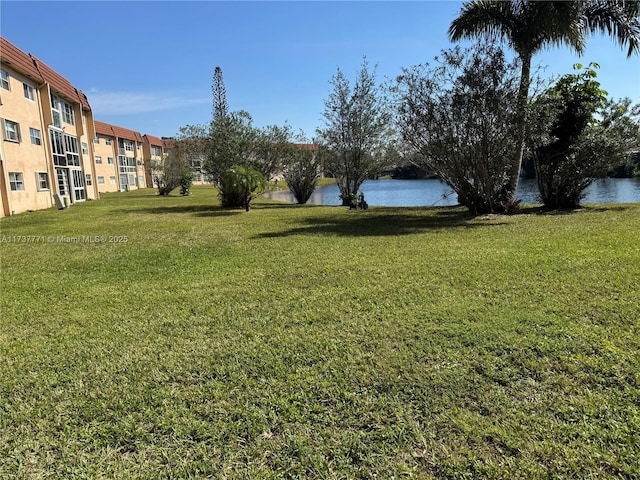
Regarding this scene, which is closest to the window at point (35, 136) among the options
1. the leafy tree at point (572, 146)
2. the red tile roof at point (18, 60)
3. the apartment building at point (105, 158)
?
the red tile roof at point (18, 60)

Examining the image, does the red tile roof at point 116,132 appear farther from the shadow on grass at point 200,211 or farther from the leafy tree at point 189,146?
the shadow on grass at point 200,211

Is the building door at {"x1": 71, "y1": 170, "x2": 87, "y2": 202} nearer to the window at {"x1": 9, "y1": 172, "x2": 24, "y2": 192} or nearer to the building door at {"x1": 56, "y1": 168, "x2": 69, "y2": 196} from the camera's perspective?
the building door at {"x1": 56, "y1": 168, "x2": 69, "y2": 196}

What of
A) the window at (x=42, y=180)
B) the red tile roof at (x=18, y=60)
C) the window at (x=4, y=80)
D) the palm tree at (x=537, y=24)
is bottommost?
the window at (x=42, y=180)

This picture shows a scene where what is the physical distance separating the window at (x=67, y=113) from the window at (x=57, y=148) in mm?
2713

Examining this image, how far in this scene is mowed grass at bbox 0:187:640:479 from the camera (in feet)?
7.95

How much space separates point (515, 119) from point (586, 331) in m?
9.86

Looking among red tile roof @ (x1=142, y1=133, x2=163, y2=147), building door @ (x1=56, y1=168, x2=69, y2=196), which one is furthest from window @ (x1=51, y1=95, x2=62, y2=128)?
red tile roof @ (x1=142, y1=133, x2=163, y2=147)

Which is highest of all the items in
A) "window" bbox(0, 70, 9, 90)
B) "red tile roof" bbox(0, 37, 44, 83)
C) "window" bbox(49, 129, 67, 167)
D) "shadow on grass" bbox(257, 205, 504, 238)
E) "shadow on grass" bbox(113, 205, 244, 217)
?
"red tile roof" bbox(0, 37, 44, 83)

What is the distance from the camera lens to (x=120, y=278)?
21.6ft

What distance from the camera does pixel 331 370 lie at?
11.0 ft

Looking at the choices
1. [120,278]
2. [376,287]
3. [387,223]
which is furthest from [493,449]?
[387,223]

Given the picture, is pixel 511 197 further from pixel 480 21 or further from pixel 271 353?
pixel 271 353

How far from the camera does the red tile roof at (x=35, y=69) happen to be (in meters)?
19.8

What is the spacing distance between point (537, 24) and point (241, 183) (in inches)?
503
